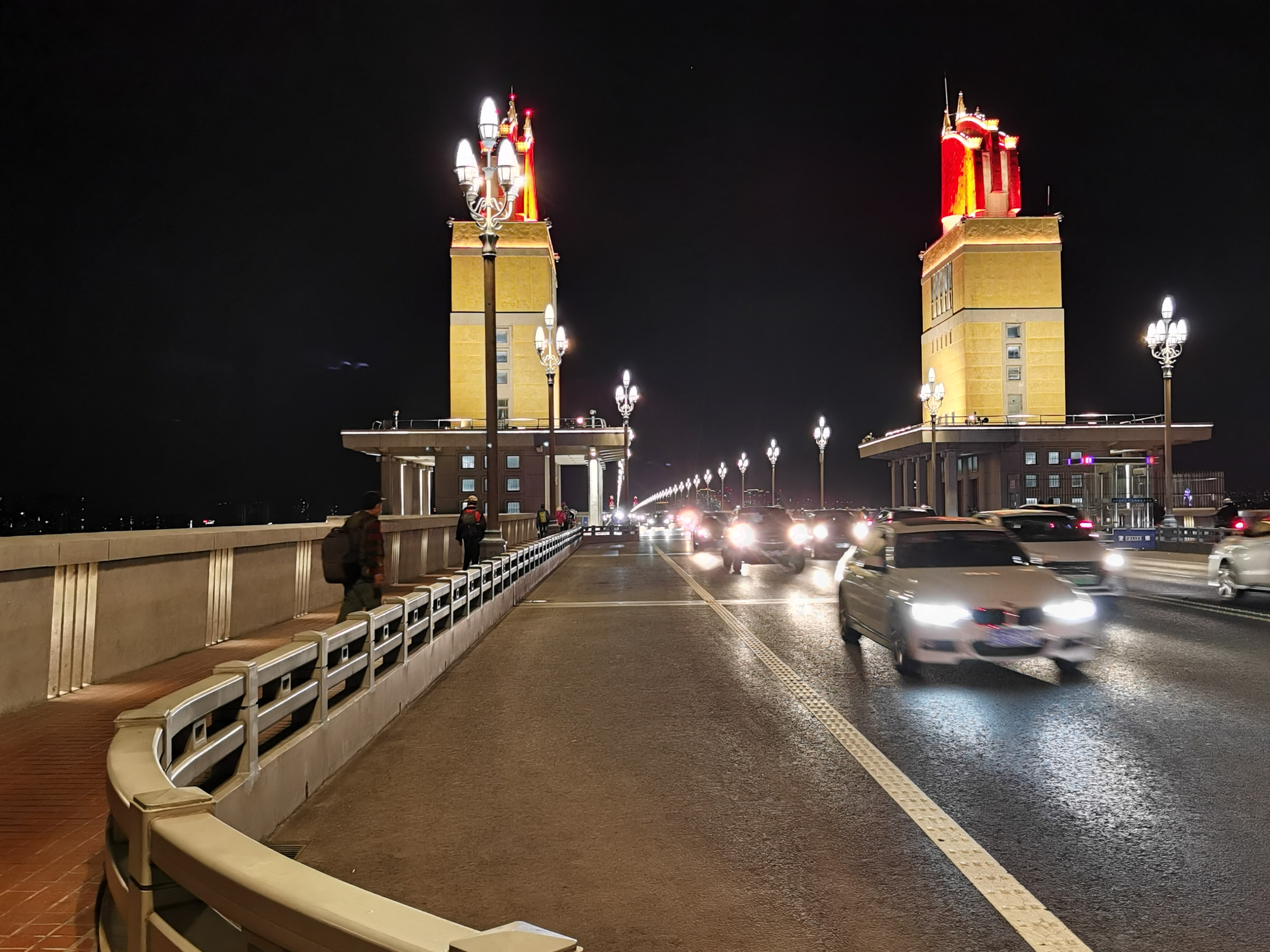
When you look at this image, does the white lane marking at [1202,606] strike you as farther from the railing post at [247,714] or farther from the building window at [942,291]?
the building window at [942,291]

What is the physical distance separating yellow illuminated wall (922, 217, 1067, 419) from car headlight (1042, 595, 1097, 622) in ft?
278

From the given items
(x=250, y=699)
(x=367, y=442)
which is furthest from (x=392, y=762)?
(x=367, y=442)

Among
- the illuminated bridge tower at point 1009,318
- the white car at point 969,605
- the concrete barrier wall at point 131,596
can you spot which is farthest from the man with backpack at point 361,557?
the illuminated bridge tower at point 1009,318

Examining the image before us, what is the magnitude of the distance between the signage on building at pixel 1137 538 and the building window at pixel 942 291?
192 feet

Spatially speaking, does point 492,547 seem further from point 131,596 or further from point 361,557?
point 131,596

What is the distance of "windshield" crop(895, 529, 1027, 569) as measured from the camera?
1134 centimetres

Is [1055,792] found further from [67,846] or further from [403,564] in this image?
[403,564]

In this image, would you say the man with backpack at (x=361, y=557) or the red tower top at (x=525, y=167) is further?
the red tower top at (x=525, y=167)

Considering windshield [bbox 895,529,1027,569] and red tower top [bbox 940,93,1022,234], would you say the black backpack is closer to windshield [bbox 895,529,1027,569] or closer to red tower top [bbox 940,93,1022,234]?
windshield [bbox 895,529,1027,569]

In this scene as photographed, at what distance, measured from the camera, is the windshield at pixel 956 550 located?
11344mm

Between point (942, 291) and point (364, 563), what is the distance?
95.4m

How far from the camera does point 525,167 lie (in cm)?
9719

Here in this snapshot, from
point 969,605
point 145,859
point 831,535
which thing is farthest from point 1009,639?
point 831,535

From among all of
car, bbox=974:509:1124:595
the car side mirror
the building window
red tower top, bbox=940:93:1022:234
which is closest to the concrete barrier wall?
the car side mirror
